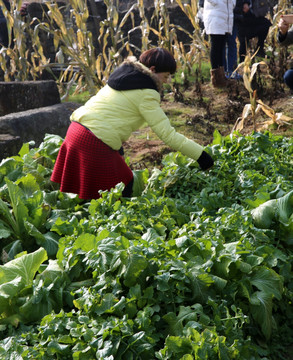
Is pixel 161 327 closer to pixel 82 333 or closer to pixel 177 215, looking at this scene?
pixel 82 333

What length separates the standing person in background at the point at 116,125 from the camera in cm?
350

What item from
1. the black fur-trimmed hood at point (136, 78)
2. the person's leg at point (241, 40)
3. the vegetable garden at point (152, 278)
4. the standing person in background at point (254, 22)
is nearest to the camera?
the vegetable garden at point (152, 278)

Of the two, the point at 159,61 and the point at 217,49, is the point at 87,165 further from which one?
the point at 217,49

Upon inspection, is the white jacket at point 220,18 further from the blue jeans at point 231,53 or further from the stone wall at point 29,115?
the stone wall at point 29,115

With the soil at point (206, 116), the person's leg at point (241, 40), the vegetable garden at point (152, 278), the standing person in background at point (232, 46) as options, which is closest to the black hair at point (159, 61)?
the vegetable garden at point (152, 278)

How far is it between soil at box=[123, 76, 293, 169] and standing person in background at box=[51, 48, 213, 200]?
1354 millimetres

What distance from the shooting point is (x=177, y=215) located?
316 cm

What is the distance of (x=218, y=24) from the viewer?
254 inches

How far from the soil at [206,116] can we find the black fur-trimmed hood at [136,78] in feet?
4.85

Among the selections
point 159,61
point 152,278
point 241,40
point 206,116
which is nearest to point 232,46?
point 241,40

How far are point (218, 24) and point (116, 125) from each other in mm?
3480

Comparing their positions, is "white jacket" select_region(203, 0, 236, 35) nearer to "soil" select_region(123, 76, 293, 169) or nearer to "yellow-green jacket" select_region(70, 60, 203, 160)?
"soil" select_region(123, 76, 293, 169)

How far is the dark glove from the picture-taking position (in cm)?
357

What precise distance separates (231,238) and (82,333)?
3.35 feet
